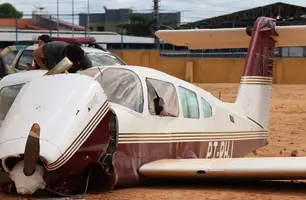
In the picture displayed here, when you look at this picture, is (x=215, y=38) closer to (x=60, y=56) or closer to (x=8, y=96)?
(x=60, y=56)

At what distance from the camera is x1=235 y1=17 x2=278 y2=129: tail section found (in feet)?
40.5

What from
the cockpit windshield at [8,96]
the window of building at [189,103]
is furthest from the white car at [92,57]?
the cockpit windshield at [8,96]

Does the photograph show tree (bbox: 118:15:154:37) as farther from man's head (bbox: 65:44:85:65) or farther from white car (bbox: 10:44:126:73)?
man's head (bbox: 65:44:85:65)

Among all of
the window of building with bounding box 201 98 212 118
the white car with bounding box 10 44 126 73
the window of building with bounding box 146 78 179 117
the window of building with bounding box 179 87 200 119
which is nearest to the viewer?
the window of building with bounding box 146 78 179 117

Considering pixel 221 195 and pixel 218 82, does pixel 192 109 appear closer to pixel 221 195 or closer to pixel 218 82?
pixel 221 195

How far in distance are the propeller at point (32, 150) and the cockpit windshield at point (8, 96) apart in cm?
167

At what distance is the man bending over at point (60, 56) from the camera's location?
891 cm

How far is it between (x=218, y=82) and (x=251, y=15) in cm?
1548

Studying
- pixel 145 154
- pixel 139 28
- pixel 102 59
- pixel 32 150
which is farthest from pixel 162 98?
pixel 139 28

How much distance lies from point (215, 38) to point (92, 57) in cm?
469

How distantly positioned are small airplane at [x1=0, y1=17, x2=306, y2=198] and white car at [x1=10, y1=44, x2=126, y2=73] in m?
6.27

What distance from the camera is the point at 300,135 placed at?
61.8ft

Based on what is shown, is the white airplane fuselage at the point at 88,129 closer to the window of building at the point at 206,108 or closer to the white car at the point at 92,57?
the window of building at the point at 206,108

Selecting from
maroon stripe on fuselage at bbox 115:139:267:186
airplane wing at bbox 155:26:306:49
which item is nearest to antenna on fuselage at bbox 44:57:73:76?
maroon stripe on fuselage at bbox 115:139:267:186
